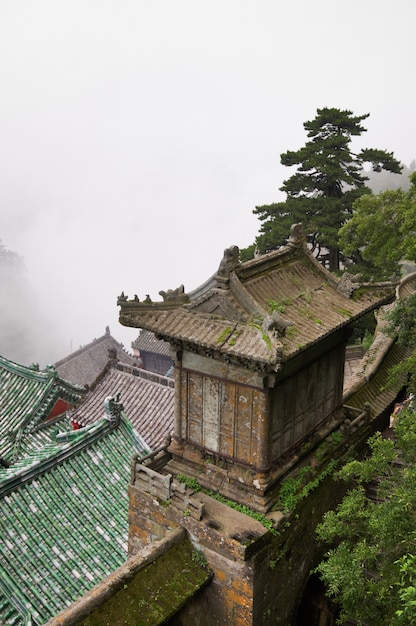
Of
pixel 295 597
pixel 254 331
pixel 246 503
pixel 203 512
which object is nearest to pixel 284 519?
pixel 246 503

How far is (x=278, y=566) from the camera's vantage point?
11508 millimetres

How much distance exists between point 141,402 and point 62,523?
37.5 ft

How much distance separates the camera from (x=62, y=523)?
1406 cm

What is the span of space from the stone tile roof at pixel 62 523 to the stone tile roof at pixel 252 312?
6.27 m

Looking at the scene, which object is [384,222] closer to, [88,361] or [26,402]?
[26,402]

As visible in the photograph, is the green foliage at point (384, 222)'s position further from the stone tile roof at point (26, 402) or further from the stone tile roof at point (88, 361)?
the stone tile roof at point (88, 361)

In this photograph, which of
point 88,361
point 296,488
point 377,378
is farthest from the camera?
point 88,361

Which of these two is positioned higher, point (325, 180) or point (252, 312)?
point (325, 180)

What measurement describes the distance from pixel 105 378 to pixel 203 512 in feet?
57.3

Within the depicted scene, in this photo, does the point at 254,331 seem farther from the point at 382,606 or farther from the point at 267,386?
the point at 382,606

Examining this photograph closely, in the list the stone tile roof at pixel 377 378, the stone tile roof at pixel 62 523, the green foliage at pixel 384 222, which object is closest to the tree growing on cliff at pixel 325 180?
A: the stone tile roof at pixel 377 378

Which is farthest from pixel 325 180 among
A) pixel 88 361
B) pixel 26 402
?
pixel 88 361

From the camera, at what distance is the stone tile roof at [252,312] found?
10219 mm

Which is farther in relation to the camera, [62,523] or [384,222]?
[384,222]
